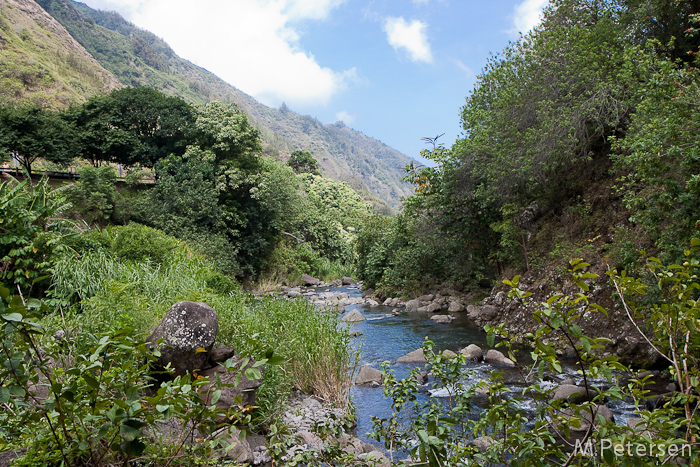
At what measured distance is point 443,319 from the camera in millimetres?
13938

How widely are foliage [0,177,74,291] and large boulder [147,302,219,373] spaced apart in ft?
7.19

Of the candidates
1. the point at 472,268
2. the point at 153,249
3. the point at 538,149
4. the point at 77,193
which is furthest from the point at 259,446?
the point at 77,193

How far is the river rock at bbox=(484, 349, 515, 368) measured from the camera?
8.83 m

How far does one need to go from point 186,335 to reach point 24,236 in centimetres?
305

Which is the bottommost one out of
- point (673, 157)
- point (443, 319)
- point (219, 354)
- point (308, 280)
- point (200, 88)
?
point (308, 280)

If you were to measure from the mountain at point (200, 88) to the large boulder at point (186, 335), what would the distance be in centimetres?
1185

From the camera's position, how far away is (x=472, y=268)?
16.3 meters

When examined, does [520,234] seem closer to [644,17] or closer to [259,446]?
[644,17]

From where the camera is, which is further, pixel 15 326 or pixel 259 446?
pixel 259 446

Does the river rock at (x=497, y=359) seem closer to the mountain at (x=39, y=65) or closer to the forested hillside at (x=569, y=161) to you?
the forested hillside at (x=569, y=161)

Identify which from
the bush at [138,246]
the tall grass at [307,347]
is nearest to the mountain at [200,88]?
the bush at [138,246]

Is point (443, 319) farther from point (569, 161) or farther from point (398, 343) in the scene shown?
point (569, 161)

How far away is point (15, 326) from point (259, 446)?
4099mm

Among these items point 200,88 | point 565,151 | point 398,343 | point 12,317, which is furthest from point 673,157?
point 200,88
